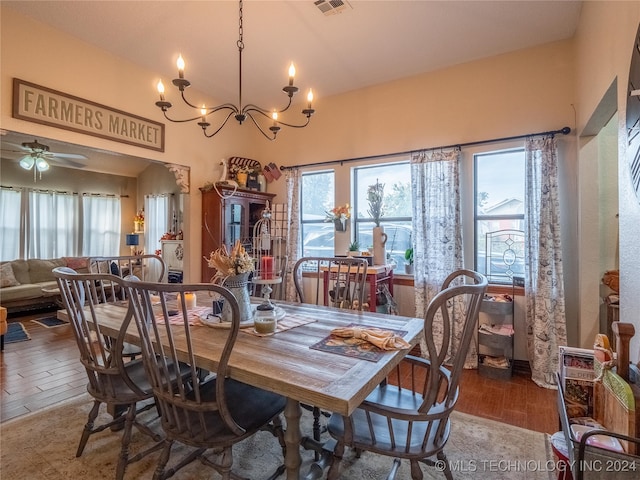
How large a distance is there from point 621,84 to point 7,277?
7.44 meters

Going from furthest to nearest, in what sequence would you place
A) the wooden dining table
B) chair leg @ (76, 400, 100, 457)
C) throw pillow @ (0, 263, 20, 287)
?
1. throw pillow @ (0, 263, 20, 287)
2. chair leg @ (76, 400, 100, 457)
3. the wooden dining table

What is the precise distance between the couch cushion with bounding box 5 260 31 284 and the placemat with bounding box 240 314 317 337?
5.92 metres

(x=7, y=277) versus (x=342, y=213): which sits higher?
(x=342, y=213)

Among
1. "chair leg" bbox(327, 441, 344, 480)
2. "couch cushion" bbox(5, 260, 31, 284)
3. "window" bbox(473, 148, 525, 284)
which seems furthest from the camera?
"couch cushion" bbox(5, 260, 31, 284)

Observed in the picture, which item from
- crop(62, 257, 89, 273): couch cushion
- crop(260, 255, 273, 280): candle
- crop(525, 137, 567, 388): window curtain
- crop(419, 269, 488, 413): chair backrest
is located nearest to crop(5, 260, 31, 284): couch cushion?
crop(62, 257, 89, 273): couch cushion

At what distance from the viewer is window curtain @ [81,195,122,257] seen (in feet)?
21.2

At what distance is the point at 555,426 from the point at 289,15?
3.57 meters

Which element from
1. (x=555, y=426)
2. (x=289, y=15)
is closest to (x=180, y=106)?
(x=289, y=15)

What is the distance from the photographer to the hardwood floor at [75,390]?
2.23m

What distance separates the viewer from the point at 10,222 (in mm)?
5496

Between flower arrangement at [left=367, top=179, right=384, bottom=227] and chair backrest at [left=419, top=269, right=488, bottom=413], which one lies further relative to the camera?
flower arrangement at [left=367, top=179, right=384, bottom=227]

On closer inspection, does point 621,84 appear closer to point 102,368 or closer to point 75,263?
point 102,368

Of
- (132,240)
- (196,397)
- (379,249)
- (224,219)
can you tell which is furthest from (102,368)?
(132,240)

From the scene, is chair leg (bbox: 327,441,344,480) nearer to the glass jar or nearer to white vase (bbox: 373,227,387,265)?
the glass jar
